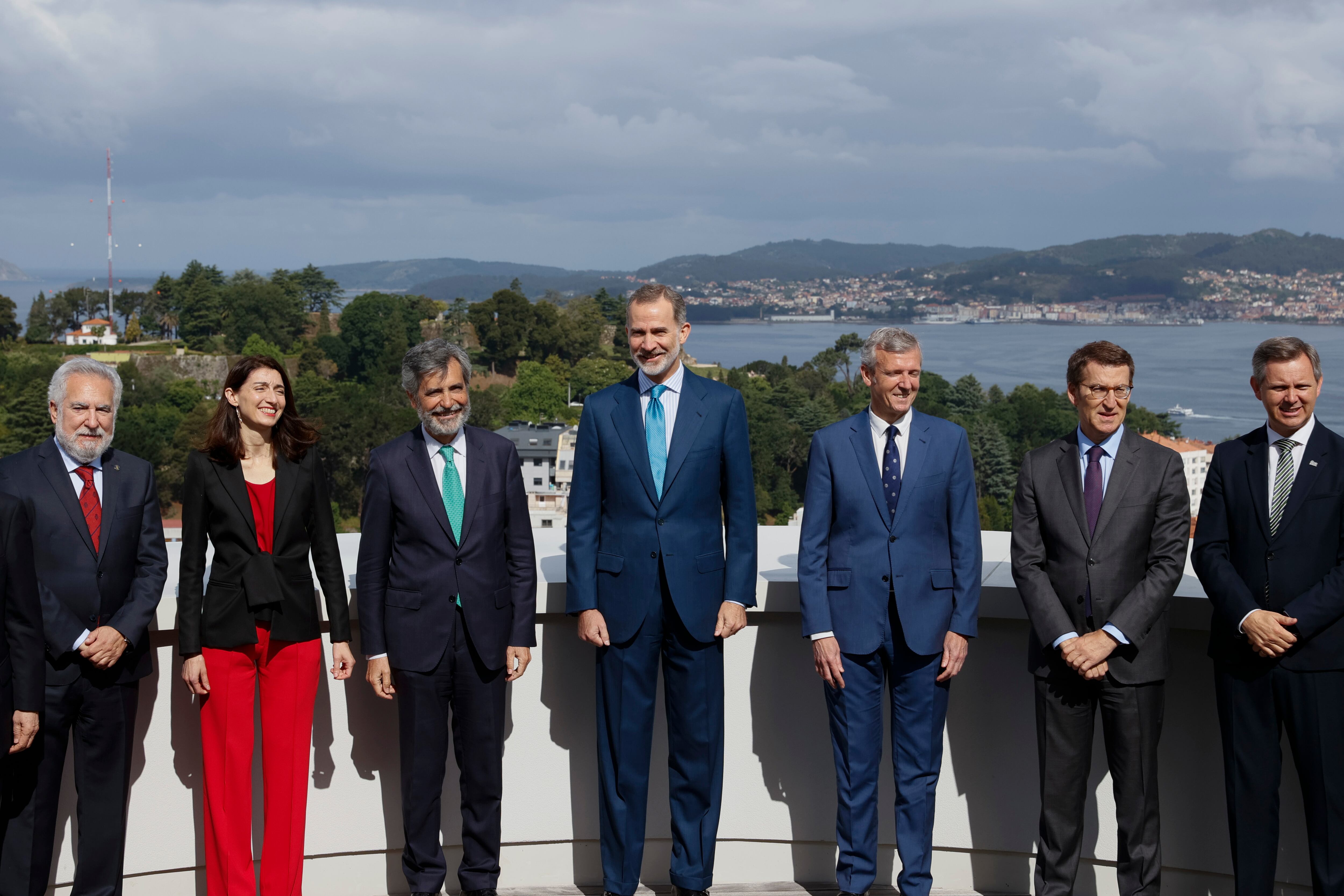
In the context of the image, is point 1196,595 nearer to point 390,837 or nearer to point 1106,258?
point 390,837

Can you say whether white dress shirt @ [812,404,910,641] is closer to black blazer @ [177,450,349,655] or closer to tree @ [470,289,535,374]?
black blazer @ [177,450,349,655]

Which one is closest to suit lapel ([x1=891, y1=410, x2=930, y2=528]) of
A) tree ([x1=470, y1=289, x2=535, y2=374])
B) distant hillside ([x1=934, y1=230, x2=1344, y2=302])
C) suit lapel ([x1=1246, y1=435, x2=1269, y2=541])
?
suit lapel ([x1=1246, y1=435, x2=1269, y2=541])

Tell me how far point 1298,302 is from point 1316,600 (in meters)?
154

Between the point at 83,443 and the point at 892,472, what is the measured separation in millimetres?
2036

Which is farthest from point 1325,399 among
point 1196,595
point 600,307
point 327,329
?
point 1196,595

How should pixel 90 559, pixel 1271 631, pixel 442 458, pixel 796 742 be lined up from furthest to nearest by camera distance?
pixel 796 742
pixel 442 458
pixel 90 559
pixel 1271 631

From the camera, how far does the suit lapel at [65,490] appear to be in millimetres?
2598

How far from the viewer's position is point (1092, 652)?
2574 mm

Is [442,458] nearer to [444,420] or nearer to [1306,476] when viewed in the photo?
[444,420]

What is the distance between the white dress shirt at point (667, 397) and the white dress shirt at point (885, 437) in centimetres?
51

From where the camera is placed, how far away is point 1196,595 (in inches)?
112

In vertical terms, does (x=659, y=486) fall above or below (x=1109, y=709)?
above

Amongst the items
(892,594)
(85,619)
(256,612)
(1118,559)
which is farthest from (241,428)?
(1118,559)

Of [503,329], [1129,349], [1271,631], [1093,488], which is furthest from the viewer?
[1129,349]
